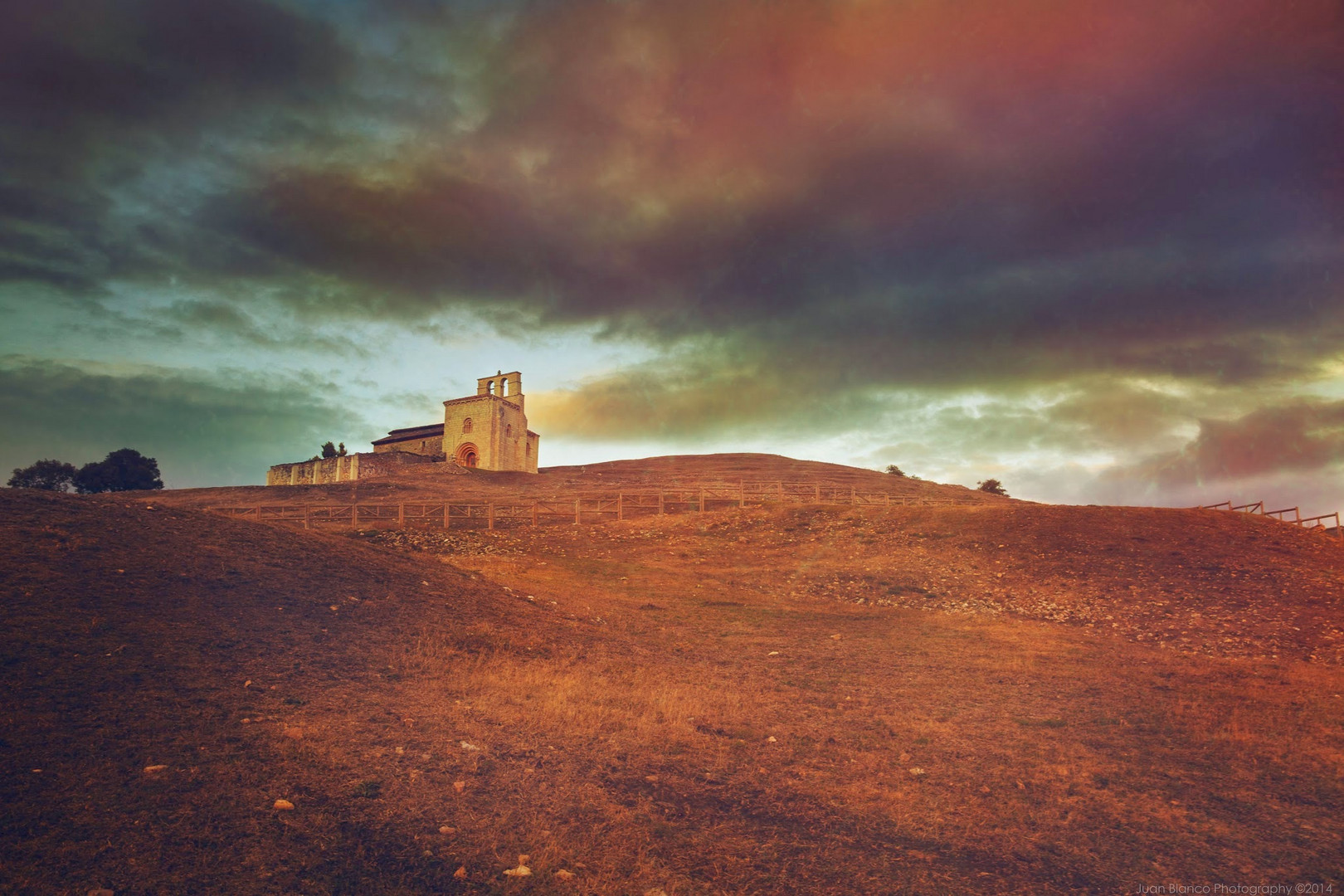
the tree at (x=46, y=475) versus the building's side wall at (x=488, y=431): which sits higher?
the building's side wall at (x=488, y=431)

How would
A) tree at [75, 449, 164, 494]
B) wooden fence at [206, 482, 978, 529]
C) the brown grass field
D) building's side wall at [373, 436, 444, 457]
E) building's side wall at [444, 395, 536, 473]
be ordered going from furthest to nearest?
building's side wall at [373, 436, 444, 457] < building's side wall at [444, 395, 536, 473] < tree at [75, 449, 164, 494] < wooden fence at [206, 482, 978, 529] < the brown grass field

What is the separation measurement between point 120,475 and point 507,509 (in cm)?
4790

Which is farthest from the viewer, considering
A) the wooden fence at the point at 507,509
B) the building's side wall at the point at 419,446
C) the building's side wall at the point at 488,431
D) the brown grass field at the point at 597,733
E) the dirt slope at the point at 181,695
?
the building's side wall at the point at 419,446

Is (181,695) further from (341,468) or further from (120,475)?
(120,475)

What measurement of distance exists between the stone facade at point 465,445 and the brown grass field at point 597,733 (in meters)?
49.7

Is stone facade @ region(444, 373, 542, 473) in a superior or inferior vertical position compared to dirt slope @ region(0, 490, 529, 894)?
superior

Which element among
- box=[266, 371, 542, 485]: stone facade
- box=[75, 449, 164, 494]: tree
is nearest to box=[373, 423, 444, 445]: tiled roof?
box=[266, 371, 542, 485]: stone facade

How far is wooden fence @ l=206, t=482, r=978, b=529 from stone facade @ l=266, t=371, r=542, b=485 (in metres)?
19.8

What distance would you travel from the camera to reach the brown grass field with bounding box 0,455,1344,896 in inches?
257

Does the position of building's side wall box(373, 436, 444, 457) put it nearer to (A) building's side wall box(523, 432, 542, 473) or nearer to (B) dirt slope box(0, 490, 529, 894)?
(A) building's side wall box(523, 432, 542, 473)

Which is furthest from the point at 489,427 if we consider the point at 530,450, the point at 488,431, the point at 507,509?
the point at 507,509

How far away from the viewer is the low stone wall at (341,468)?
61.9 m

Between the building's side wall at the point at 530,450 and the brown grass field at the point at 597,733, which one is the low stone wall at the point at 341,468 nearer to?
the building's side wall at the point at 530,450

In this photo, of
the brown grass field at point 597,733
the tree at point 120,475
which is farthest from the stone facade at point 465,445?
the brown grass field at point 597,733
